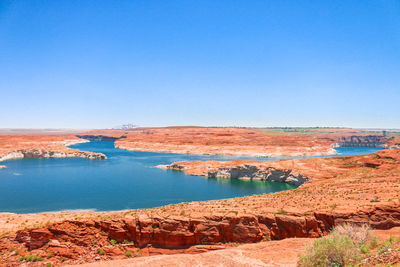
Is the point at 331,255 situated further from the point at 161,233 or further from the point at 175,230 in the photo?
the point at 161,233

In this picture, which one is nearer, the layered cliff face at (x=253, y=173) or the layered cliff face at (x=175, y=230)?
the layered cliff face at (x=175, y=230)

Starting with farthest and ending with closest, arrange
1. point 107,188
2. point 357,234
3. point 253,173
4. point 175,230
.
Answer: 1. point 253,173
2. point 107,188
3. point 175,230
4. point 357,234

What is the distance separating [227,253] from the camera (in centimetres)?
1562

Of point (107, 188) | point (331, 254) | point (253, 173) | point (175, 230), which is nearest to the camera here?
point (331, 254)

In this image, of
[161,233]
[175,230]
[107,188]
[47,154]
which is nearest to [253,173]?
[107,188]

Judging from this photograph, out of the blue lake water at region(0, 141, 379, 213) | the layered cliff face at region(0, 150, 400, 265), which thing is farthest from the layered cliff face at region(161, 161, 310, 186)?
the layered cliff face at region(0, 150, 400, 265)

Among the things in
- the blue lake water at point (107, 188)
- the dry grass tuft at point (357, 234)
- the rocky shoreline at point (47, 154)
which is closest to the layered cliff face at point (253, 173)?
the blue lake water at point (107, 188)

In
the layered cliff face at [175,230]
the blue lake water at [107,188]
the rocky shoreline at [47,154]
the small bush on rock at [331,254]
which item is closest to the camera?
the small bush on rock at [331,254]

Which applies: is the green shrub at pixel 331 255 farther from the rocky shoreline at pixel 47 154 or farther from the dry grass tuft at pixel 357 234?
the rocky shoreline at pixel 47 154

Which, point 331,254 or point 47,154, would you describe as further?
point 47,154

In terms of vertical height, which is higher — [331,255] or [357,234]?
[331,255]

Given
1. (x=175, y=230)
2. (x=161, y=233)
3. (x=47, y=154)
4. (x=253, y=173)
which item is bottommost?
(x=253, y=173)

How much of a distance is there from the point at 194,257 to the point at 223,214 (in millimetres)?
5405

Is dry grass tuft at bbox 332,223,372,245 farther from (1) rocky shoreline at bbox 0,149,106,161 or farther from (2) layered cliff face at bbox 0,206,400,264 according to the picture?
(1) rocky shoreline at bbox 0,149,106,161
